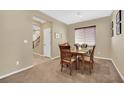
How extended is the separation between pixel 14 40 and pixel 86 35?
4.53m

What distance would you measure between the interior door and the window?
7.19ft

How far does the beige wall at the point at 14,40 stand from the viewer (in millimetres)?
2461

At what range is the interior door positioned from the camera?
5328 millimetres

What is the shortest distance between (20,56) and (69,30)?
452 centimetres

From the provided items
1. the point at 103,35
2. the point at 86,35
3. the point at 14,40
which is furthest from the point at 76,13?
the point at 14,40

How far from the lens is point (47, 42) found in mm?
5492

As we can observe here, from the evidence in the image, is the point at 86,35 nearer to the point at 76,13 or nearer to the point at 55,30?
the point at 76,13

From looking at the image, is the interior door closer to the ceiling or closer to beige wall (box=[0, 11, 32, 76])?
the ceiling

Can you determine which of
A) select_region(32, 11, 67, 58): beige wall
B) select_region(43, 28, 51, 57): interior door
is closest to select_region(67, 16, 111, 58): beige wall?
select_region(32, 11, 67, 58): beige wall

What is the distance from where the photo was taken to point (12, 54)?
2.71 m
